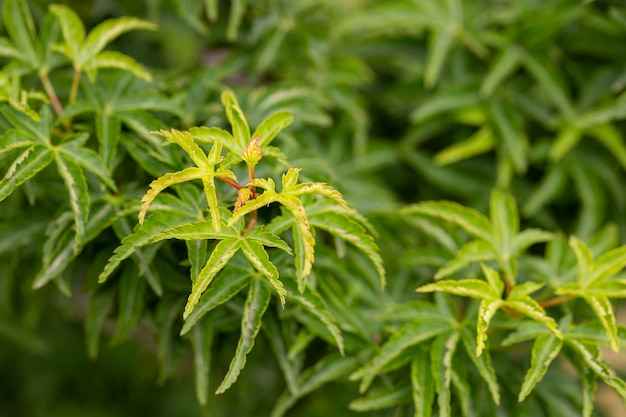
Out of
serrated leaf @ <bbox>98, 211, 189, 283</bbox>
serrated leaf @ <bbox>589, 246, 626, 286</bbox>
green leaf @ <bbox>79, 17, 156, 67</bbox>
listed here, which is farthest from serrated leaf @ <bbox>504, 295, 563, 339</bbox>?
green leaf @ <bbox>79, 17, 156, 67</bbox>

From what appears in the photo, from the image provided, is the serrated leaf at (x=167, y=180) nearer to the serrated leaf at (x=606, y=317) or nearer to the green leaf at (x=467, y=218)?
the green leaf at (x=467, y=218)

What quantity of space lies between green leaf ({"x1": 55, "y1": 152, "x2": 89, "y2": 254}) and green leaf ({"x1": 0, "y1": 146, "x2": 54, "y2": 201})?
0.8 inches

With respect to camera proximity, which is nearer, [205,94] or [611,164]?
[205,94]

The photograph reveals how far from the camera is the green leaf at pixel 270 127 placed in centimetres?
93

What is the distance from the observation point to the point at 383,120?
175cm

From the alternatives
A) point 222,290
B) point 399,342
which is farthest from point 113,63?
point 399,342

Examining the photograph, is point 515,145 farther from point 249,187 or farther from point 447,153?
point 249,187

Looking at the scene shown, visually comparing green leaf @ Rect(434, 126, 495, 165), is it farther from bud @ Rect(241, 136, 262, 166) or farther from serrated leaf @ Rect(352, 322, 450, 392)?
bud @ Rect(241, 136, 262, 166)

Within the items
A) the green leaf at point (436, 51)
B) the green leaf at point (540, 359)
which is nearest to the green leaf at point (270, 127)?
A: the green leaf at point (540, 359)

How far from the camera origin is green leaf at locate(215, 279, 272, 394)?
85cm

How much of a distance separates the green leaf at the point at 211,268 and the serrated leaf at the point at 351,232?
0.52 ft

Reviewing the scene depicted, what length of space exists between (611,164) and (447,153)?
0.36 meters

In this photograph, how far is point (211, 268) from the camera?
798 mm

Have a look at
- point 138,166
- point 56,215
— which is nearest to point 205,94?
point 138,166
